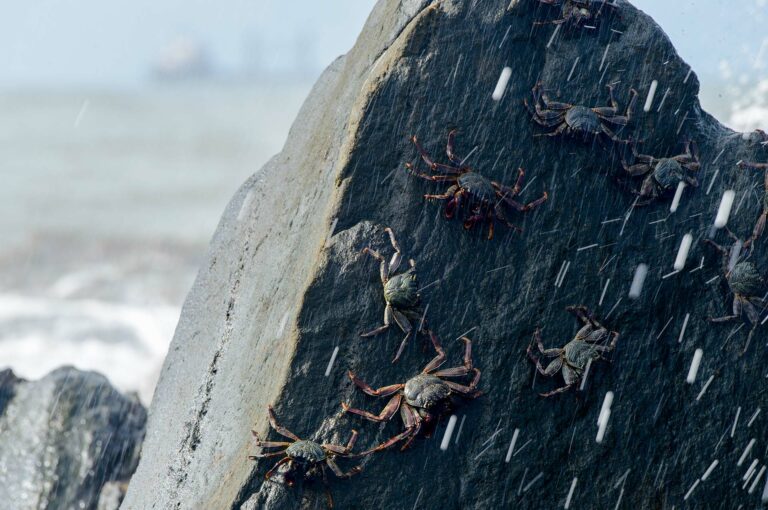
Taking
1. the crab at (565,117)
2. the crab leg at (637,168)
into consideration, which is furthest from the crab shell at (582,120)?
the crab leg at (637,168)

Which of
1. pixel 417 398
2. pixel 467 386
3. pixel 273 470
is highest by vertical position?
pixel 467 386

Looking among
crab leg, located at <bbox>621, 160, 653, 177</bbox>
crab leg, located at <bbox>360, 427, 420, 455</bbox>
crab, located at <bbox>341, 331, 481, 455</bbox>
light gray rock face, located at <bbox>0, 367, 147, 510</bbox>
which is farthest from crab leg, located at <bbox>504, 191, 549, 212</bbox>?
light gray rock face, located at <bbox>0, 367, 147, 510</bbox>

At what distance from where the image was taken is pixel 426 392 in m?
3.87

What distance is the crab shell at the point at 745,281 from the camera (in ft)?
14.6

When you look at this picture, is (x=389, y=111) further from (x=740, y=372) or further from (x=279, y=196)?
(x=740, y=372)

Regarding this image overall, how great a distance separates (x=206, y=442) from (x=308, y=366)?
94 cm

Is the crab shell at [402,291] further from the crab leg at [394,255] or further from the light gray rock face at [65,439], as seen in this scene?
the light gray rock face at [65,439]

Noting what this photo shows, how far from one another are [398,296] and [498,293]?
587mm

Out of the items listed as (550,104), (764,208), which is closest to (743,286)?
(764,208)

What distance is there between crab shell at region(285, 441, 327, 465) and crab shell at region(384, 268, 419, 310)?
2.62 ft

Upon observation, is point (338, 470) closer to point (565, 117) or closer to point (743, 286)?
point (565, 117)

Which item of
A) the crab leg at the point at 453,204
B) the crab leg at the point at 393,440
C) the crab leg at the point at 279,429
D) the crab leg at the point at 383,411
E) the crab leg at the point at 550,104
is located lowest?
A: the crab leg at the point at 279,429

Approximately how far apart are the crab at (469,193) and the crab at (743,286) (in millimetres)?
1265

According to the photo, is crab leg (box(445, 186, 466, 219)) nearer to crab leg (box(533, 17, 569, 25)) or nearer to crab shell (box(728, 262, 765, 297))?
crab leg (box(533, 17, 569, 25))
